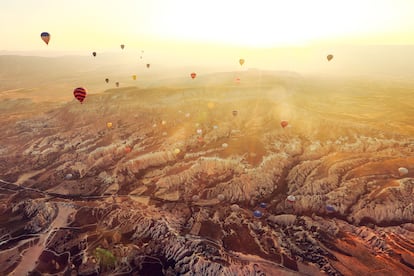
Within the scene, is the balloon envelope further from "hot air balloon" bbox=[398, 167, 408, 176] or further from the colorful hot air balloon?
"hot air balloon" bbox=[398, 167, 408, 176]

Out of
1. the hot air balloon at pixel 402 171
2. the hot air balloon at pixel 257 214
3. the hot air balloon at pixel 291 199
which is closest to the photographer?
the hot air balloon at pixel 257 214

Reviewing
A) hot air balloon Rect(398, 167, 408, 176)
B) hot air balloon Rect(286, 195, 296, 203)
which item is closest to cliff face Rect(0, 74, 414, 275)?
hot air balloon Rect(286, 195, 296, 203)

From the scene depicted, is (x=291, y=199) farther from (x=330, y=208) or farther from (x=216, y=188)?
(x=216, y=188)

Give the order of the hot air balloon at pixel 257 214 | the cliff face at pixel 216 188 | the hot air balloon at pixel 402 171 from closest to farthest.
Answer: the cliff face at pixel 216 188 < the hot air balloon at pixel 257 214 < the hot air balloon at pixel 402 171

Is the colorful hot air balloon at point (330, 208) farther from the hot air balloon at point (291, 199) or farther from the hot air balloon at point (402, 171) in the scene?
the hot air balloon at point (402, 171)

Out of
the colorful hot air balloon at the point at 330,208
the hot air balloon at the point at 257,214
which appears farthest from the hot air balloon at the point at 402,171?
the hot air balloon at the point at 257,214

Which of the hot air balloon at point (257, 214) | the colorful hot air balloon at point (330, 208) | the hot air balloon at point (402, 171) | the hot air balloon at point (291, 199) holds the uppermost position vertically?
the hot air balloon at point (402, 171)

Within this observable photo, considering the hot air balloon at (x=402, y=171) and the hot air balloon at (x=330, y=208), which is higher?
the hot air balloon at (x=402, y=171)

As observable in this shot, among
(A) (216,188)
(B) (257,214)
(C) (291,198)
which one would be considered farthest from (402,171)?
(A) (216,188)

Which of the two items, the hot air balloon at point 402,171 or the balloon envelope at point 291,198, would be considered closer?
the balloon envelope at point 291,198

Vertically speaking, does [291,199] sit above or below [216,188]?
below
